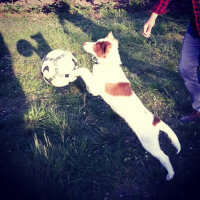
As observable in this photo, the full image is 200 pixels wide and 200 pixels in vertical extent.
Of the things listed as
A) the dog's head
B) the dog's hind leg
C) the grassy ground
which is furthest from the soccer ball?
the dog's hind leg

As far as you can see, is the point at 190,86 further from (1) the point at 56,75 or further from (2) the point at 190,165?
(1) the point at 56,75

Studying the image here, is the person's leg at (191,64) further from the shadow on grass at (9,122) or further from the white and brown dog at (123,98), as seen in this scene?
the shadow on grass at (9,122)

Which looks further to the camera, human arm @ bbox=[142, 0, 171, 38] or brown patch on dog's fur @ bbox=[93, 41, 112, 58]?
human arm @ bbox=[142, 0, 171, 38]

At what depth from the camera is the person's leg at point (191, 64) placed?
311cm

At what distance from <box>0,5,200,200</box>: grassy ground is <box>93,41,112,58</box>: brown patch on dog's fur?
3.72 feet

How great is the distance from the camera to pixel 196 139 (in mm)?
3270

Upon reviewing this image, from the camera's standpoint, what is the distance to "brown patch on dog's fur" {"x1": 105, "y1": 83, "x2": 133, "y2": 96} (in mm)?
2840

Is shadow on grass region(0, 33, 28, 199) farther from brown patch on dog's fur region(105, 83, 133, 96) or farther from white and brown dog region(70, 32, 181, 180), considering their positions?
brown patch on dog's fur region(105, 83, 133, 96)

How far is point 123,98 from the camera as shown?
282 cm

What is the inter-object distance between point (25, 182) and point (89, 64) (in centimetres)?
316

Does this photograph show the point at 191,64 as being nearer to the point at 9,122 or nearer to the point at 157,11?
the point at 157,11

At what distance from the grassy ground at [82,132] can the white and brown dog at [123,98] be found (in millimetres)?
430

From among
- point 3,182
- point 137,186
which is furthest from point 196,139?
point 3,182

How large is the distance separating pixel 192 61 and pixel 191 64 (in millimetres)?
52
